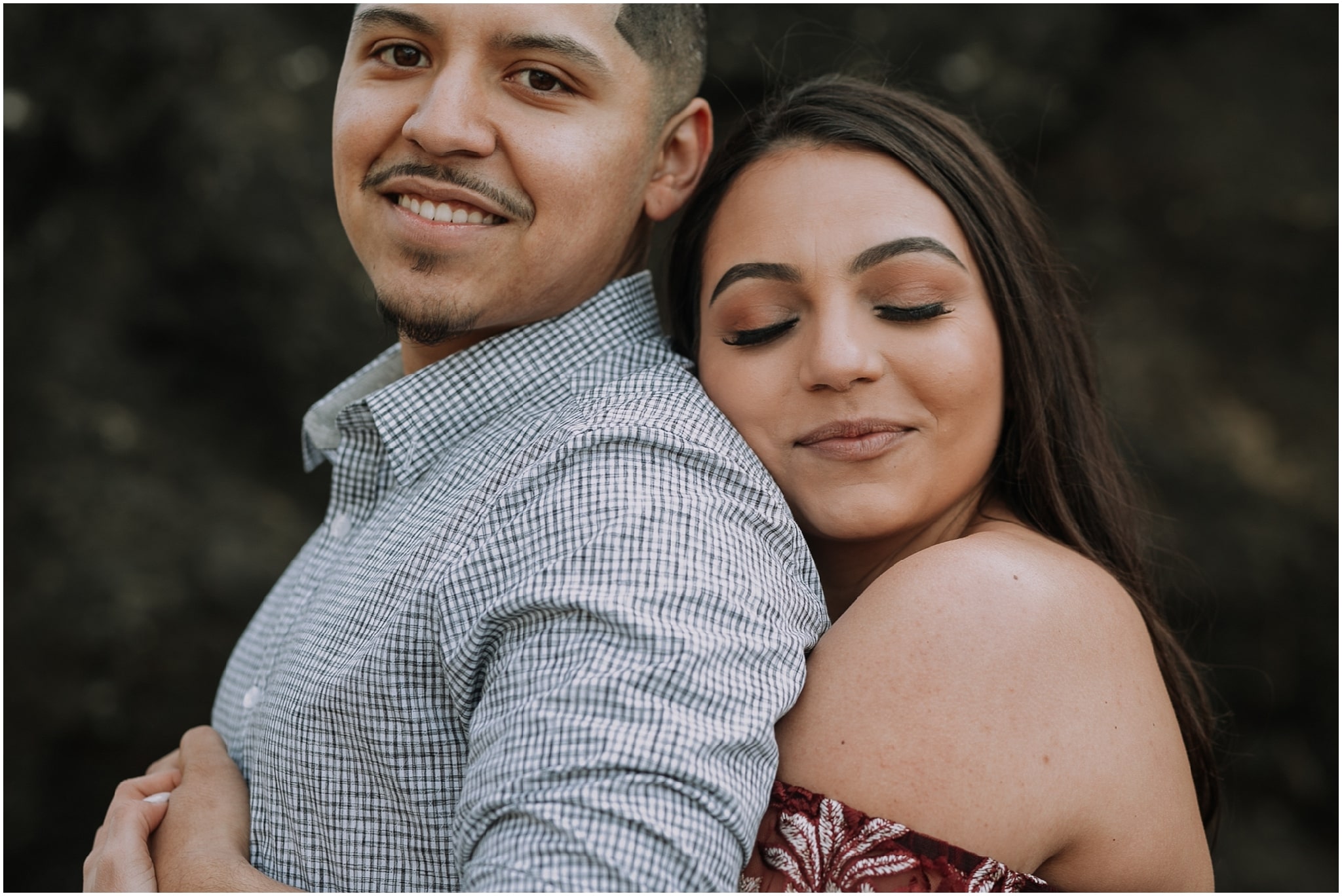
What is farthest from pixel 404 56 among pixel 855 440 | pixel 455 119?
pixel 855 440

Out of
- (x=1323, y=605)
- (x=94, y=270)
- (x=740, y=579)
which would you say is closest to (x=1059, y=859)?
(x=740, y=579)

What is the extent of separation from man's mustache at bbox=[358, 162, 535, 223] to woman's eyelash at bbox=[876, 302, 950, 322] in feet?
2.00

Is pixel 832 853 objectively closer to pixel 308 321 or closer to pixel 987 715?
pixel 987 715

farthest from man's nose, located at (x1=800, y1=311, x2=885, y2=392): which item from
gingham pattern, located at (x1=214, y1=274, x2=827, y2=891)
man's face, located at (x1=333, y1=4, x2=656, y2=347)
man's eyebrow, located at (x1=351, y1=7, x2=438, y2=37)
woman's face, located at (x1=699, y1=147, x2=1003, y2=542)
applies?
man's eyebrow, located at (x1=351, y1=7, x2=438, y2=37)

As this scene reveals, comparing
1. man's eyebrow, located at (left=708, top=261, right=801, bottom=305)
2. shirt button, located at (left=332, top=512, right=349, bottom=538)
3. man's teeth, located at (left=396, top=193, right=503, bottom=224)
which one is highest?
man's teeth, located at (left=396, top=193, right=503, bottom=224)

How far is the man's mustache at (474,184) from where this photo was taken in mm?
1888

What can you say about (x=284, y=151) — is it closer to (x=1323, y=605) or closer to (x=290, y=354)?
(x=290, y=354)

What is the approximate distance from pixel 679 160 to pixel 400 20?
568mm

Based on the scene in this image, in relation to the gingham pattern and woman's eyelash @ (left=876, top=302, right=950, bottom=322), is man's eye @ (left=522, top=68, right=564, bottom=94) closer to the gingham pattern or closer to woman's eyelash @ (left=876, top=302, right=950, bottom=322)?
the gingham pattern

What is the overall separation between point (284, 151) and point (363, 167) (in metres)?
2.55

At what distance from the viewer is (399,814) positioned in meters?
1.51

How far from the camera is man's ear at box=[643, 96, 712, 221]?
2170 mm

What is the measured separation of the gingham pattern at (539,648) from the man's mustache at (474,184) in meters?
0.19

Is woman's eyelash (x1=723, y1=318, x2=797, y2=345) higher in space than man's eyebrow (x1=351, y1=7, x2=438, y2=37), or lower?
lower
